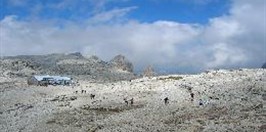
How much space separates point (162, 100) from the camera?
90625 mm

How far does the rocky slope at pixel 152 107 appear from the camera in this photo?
71769 mm

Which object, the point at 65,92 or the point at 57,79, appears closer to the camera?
the point at 65,92

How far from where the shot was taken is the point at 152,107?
85.2 meters

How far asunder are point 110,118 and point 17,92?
45448 millimetres

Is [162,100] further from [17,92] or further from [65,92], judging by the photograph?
[17,92]

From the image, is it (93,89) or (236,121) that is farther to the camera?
(93,89)

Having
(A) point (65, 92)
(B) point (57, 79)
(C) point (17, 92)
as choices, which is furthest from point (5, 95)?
(B) point (57, 79)

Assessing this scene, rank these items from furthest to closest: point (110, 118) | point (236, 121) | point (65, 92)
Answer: point (65, 92)
point (110, 118)
point (236, 121)

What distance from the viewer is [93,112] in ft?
282

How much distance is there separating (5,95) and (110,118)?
4398cm

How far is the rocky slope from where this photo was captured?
7177 cm

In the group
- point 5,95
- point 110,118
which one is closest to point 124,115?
point 110,118

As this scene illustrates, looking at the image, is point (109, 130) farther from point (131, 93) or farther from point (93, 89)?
point (93, 89)

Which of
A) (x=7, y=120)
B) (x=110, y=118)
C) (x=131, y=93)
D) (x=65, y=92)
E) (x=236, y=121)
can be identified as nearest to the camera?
Result: (x=236, y=121)
